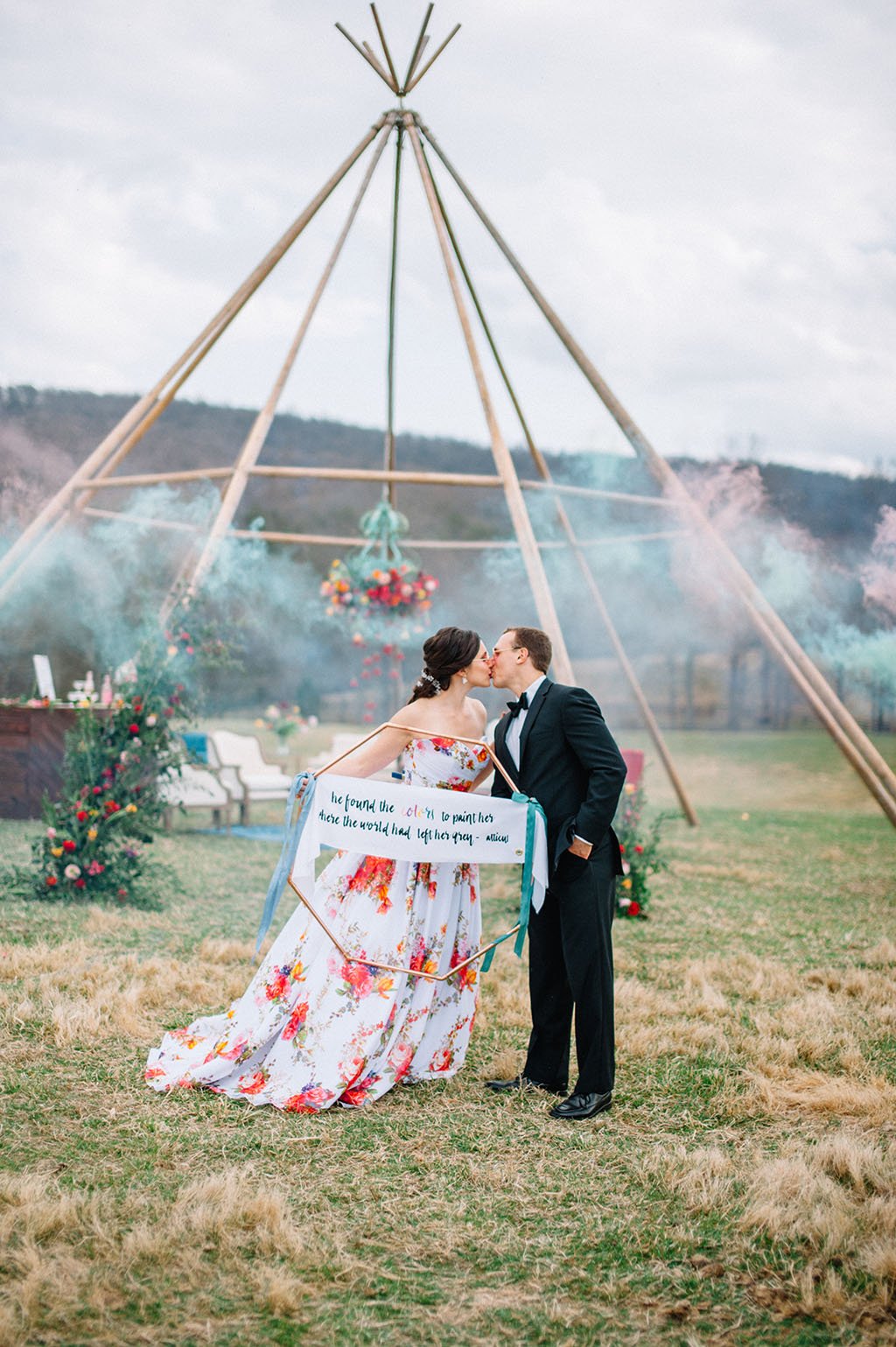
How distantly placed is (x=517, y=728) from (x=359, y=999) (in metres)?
1.03

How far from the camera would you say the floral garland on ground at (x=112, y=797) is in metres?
6.57

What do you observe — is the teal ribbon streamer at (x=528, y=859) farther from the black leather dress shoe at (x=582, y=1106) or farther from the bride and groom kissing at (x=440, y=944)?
the black leather dress shoe at (x=582, y=1106)

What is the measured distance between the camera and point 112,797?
6.66 m

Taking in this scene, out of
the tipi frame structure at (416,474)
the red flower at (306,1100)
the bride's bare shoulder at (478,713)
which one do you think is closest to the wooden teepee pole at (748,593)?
the tipi frame structure at (416,474)

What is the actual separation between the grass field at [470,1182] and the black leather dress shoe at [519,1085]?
5cm

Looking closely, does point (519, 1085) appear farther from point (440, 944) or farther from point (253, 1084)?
point (253, 1084)

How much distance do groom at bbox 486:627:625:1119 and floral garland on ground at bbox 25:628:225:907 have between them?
3.40 metres

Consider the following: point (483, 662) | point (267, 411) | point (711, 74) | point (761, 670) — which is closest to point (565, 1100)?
point (483, 662)

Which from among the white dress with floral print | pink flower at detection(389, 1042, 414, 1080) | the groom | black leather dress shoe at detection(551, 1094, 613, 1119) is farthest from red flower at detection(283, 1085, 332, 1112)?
black leather dress shoe at detection(551, 1094, 613, 1119)

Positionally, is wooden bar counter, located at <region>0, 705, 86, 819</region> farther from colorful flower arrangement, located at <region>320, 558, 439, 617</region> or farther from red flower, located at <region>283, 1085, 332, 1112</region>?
red flower, located at <region>283, 1085, 332, 1112</region>

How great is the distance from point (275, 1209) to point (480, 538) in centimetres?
1937

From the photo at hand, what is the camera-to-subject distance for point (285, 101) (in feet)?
36.3

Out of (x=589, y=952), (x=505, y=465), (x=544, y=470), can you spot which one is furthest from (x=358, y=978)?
(x=544, y=470)

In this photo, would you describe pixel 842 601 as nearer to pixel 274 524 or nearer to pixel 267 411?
pixel 267 411
